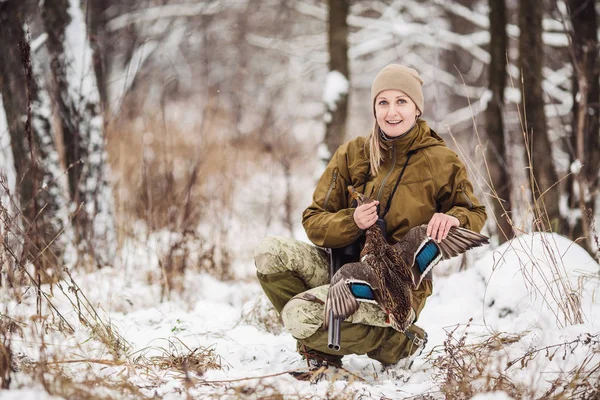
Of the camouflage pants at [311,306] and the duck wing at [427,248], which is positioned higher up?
the duck wing at [427,248]

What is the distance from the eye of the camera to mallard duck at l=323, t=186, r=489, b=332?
2043 mm

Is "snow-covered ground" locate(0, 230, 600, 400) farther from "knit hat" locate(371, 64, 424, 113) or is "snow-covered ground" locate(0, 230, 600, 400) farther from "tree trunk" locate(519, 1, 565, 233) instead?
"tree trunk" locate(519, 1, 565, 233)

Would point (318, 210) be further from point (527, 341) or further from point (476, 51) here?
point (476, 51)

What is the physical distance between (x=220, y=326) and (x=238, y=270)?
1648mm

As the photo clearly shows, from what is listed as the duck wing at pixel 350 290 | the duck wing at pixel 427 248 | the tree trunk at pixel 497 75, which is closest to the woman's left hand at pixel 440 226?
the duck wing at pixel 427 248

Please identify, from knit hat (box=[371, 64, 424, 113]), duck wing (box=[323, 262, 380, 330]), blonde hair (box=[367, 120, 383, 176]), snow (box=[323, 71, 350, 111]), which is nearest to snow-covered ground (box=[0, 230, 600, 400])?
duck wing (box=[323, 262, 380, 330])

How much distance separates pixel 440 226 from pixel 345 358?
3.07ft

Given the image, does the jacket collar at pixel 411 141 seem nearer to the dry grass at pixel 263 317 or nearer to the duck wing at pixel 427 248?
the duck wing at pixel 427 248

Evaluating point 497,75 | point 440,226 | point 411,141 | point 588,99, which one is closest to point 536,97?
point 588,99

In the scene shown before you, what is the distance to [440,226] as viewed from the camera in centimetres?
205

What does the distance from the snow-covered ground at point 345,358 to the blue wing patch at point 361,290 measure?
33 cm

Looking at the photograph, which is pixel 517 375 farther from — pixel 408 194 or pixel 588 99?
pixel 588 99

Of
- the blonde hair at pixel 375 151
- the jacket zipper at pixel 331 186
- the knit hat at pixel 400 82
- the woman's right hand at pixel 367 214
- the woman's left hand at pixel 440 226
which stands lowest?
the woman's left hand at pixel 440 226

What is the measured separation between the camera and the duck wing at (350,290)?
2008 mm
